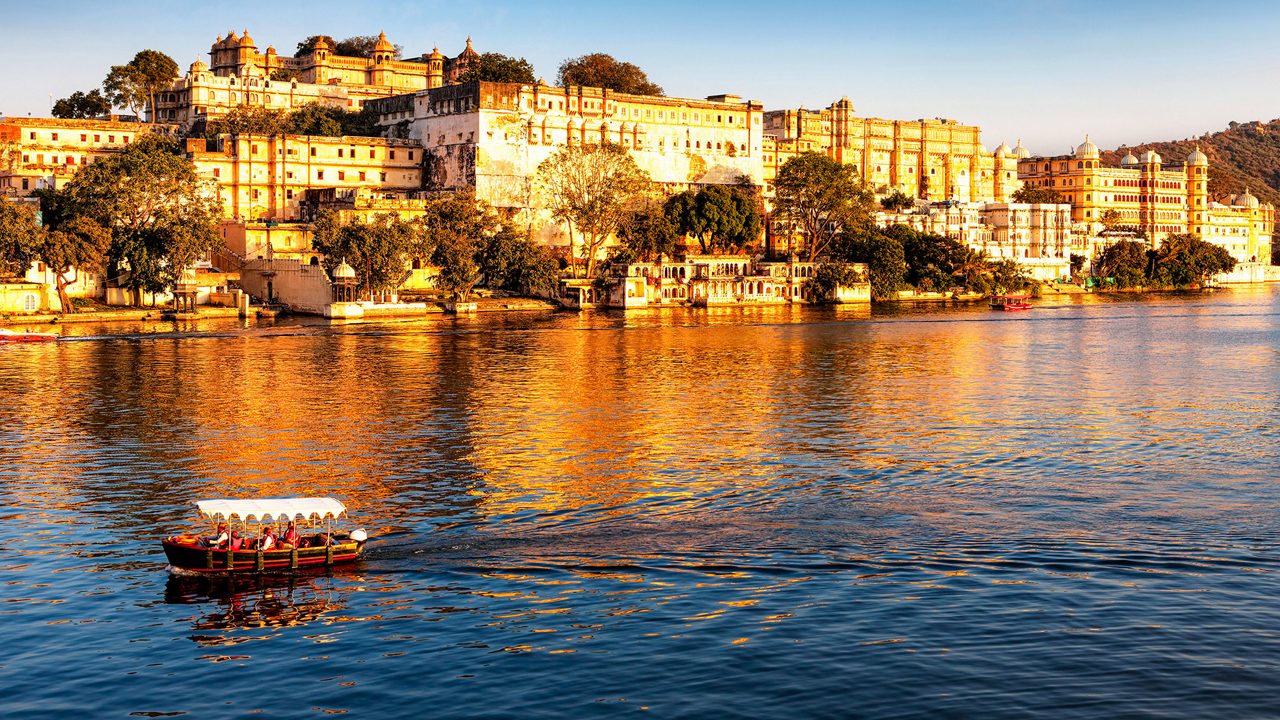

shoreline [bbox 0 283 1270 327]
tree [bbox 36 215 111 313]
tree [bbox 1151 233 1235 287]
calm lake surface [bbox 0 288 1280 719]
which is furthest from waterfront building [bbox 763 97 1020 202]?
calm lake surface [bbox 0 288 1280 719]

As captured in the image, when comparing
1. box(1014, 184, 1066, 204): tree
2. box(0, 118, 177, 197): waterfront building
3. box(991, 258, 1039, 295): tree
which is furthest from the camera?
box(1014, 184, 1066, 204): tree

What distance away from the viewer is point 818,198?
13400 cm

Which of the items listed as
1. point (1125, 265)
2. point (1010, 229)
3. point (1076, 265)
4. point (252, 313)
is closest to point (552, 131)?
point (252, 313)

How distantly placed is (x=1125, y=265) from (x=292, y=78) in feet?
318

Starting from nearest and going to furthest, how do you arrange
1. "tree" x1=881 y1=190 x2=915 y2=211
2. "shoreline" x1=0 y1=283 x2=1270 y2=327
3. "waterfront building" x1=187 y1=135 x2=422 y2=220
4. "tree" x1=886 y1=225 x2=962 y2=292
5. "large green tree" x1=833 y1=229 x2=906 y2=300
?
"shoreline" x1=0 y1=283 x2=1270 y2=327
"waterfront building" x1=187 y1=135 x2=422 y2=220
"large green tree" x1=833 y1=229 x2=906 y2=300
"tree" x1=886 y1=225 x2=962 y2=292
"tree" x1=881 y1=190 x2=915 y2=211

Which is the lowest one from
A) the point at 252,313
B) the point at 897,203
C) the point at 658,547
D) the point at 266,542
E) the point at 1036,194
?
the point at 658,547

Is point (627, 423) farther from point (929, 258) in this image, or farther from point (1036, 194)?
point (1036, 194)

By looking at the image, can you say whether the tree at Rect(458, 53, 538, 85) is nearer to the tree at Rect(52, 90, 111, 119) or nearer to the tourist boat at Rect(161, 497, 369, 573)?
the tree at Rect(52, 90, 111, 119)

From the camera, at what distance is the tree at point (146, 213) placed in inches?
3784

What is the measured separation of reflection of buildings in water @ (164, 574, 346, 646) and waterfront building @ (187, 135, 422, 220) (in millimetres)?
90725

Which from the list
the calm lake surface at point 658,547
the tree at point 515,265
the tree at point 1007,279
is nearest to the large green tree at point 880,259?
the tree at point 1007,279

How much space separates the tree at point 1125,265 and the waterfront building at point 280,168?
8793 cm

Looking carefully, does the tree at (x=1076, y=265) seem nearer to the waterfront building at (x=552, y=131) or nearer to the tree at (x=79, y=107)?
the waterfront building at (x=552, y=131)

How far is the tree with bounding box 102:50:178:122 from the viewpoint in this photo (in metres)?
142
